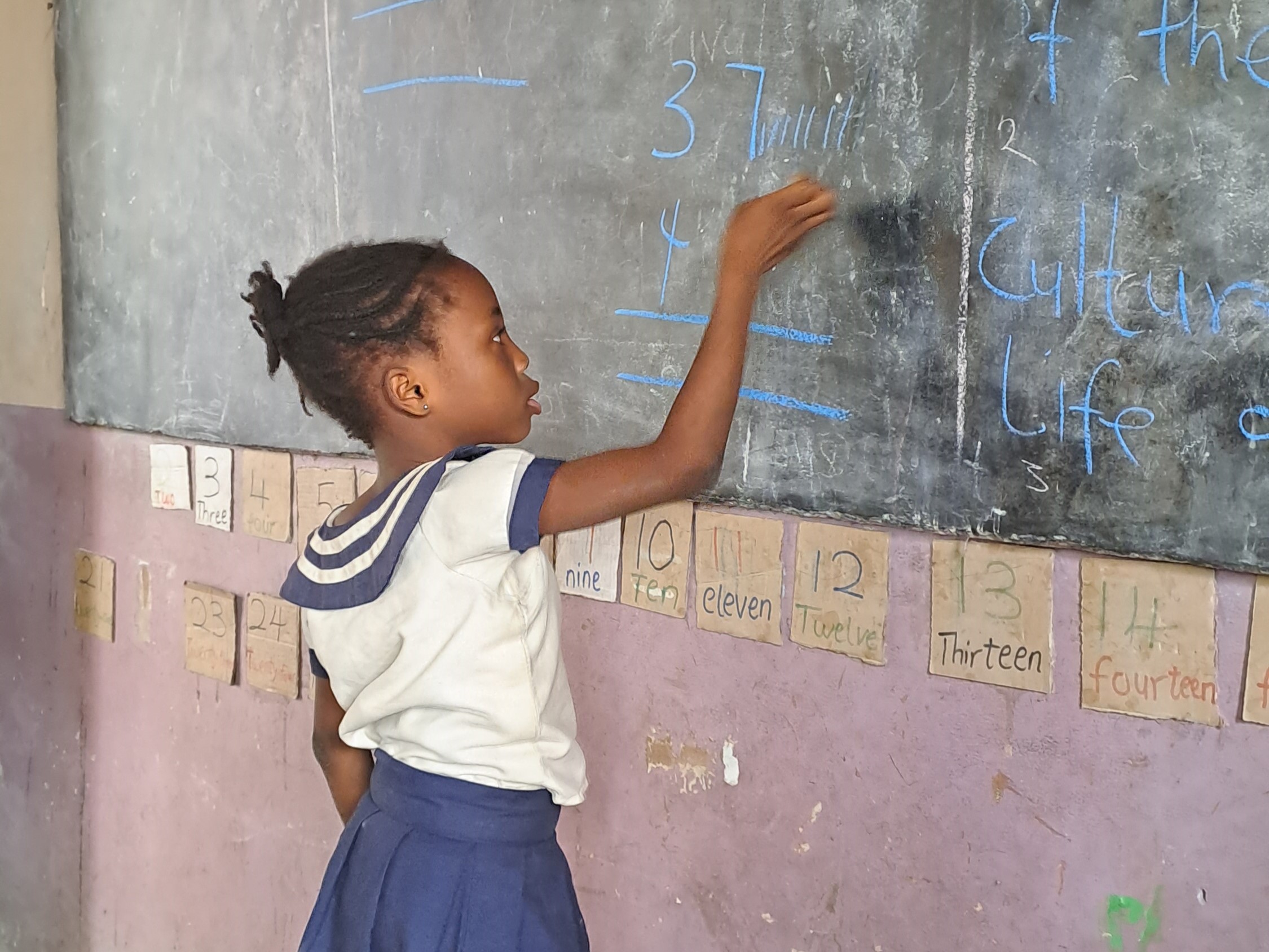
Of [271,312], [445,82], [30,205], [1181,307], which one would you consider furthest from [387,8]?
[1181,307]

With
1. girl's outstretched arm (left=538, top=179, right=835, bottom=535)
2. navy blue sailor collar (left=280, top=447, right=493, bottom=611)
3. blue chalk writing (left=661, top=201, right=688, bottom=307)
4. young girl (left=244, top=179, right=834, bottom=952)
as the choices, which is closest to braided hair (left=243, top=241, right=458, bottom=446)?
young girl (left=244, top=179, right=834, bottom=952)

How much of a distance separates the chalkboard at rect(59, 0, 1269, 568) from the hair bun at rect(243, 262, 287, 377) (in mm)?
423

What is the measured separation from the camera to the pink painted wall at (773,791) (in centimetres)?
113

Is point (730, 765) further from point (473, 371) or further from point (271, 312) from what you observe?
point (271, 312)

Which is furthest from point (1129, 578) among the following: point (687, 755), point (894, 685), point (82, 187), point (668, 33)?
point (82, 187)

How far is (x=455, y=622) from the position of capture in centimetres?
112

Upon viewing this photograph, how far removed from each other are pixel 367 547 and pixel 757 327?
51 centimetres

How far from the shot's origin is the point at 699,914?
4.88ft

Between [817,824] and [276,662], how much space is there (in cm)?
108

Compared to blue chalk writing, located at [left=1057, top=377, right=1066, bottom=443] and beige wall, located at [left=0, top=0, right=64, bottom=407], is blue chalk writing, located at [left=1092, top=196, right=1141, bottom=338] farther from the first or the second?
beige wall, located at [left=0, top=0, right=64, bottom=407]

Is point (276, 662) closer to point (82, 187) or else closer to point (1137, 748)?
point (82, 187)

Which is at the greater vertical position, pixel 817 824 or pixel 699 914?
pixel 817 824

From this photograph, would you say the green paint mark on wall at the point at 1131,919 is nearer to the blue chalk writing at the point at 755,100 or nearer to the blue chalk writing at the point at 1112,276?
the blue chalk writing at the point at 1112,276

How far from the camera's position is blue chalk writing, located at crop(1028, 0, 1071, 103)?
1122 millimetres
